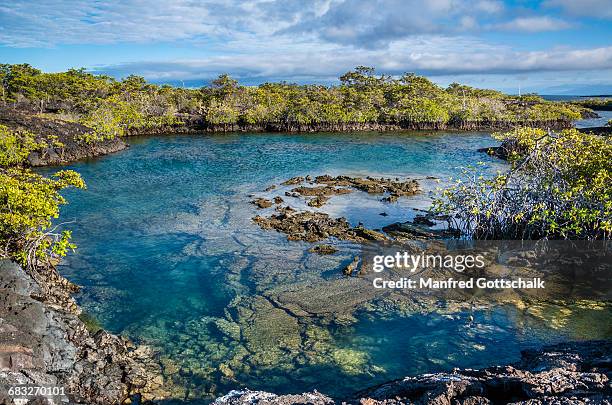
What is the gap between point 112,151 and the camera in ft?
135

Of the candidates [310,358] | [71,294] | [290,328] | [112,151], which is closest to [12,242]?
[71,294]

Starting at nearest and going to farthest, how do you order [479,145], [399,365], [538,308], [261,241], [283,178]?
[399,365]
[538,308]
[261,241]
[283,178]
[479,145]

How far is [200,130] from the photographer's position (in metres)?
58.3

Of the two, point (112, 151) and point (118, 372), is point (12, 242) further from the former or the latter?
point (112, 151)

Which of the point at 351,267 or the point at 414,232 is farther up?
the point at 414,232

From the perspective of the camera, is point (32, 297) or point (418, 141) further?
point (418, 141)

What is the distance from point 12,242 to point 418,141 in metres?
42.9

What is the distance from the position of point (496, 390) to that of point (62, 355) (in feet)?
27.4

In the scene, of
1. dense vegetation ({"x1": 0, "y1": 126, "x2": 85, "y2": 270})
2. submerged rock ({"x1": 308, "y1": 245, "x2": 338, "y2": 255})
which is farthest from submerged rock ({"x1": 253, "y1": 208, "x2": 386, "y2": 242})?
dense vegetation ({"x1": 0, "y1": 126, "x2": 85, "y2": 270})

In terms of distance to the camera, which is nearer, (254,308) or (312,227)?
(254,308)

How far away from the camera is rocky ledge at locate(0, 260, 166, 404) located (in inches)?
339

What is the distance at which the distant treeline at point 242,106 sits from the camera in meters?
54.8

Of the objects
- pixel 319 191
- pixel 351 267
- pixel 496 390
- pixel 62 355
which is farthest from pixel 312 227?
pixel 496 390

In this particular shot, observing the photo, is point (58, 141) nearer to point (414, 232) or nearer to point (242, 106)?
point (242, 106)
